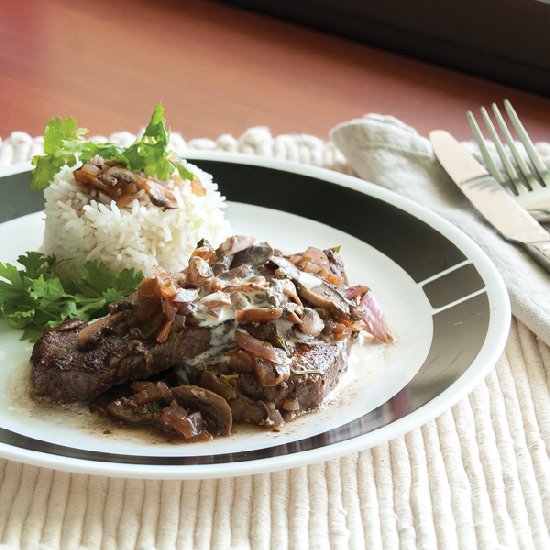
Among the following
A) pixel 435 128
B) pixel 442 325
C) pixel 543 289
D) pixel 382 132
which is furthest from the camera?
pixel 435 128

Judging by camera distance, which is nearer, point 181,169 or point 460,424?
point 460,424

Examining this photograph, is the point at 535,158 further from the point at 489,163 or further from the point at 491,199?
the point at 491,199

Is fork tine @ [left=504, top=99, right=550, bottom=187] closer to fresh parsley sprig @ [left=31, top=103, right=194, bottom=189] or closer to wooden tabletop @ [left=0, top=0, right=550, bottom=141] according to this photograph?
wooden tabletop @ [left=0, top=0, right=550, bottom=141]

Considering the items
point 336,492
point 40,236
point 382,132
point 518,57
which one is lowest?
point 336,492

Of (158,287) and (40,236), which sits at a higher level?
(40,236)

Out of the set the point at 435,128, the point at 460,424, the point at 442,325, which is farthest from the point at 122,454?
the point at 435,128

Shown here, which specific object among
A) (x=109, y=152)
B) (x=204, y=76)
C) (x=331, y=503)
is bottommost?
(x=331, y=503)

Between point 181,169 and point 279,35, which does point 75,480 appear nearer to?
point 181,169

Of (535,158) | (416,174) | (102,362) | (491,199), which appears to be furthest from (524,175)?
(102,362)
